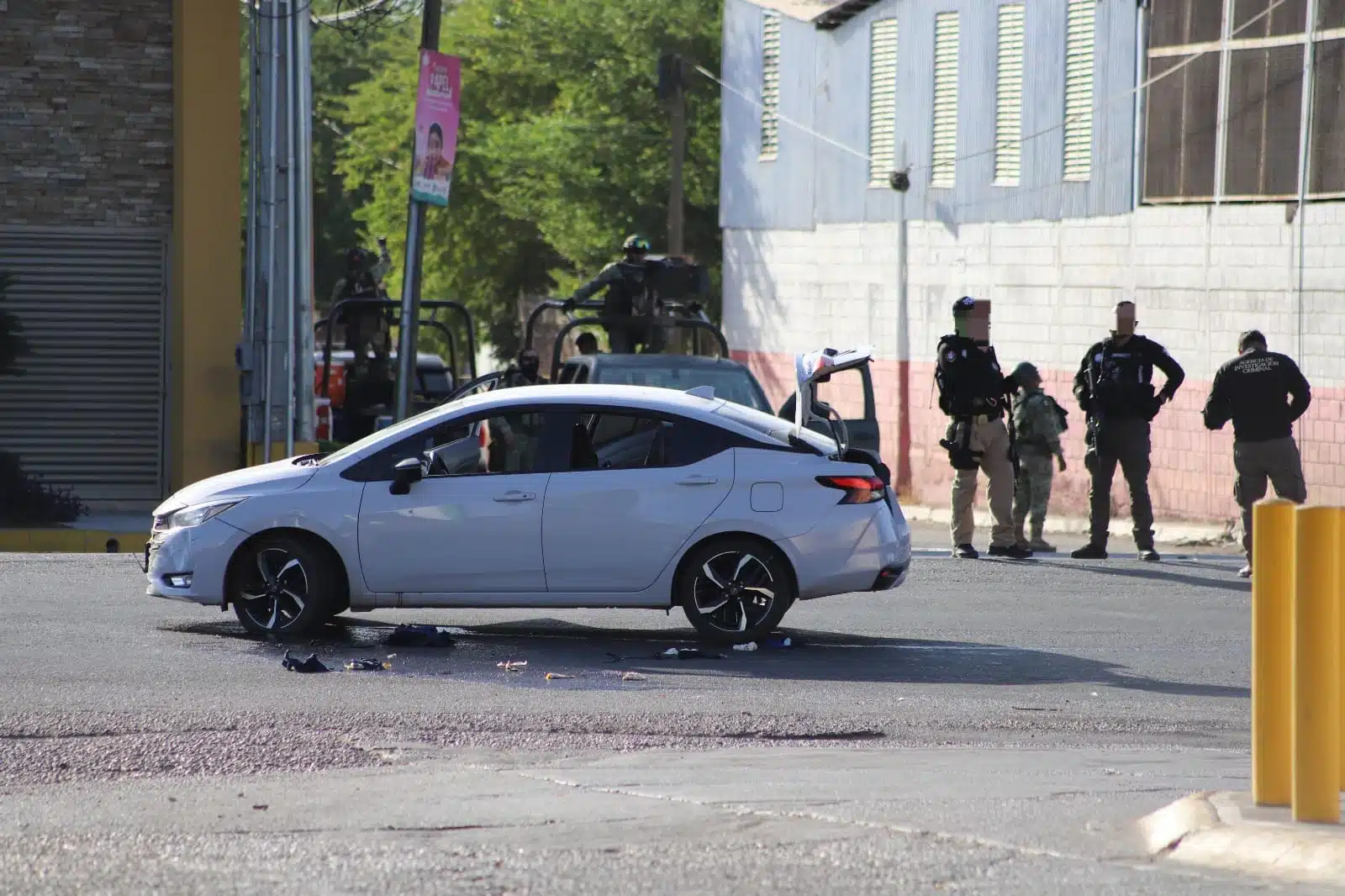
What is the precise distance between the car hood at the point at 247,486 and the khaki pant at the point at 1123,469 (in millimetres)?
6989

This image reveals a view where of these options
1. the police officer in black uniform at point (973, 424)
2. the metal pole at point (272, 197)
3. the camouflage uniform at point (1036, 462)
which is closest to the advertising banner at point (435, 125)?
the metal pole at point (272, 197)

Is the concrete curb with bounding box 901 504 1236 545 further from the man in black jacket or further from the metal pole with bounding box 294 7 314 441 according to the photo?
the metal pole with bounding box 294 7 314 441

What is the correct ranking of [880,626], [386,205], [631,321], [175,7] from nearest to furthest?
[880,626] → [631,321] → [175,7] → [386,205]

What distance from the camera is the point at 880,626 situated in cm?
1223

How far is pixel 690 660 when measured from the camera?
10789 mm

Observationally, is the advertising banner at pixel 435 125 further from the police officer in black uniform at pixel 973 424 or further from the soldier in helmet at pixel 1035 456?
the soldier in helmet at pixel 1035 456

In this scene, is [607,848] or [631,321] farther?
[631,321]

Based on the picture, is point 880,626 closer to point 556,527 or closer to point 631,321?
point 556,527

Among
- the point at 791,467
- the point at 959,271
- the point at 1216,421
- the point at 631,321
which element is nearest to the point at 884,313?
the point at 959,271

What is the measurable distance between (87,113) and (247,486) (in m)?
10.9

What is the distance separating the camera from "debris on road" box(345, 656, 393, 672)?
10.2 metres

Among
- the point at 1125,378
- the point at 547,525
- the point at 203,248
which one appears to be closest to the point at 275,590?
the point at 547,525

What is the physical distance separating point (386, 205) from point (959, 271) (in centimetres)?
2134

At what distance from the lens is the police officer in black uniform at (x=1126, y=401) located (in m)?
15.7
